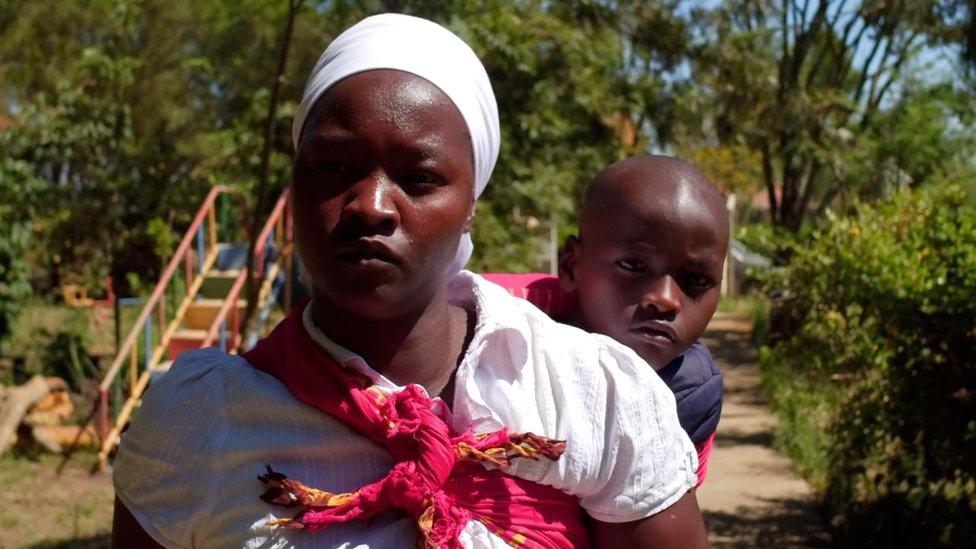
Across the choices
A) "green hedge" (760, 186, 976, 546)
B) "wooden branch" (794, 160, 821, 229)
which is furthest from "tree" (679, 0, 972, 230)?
"green hedge" (760, 186, 976, 546)

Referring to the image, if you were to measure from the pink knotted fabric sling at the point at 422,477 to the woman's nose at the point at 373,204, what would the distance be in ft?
0.64

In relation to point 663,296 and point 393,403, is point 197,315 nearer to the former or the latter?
point 663,296

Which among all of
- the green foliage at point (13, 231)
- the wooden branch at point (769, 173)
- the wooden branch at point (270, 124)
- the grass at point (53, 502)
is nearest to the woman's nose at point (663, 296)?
the wooden branch at point (270, 124)

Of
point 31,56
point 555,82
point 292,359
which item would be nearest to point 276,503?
point 292,359

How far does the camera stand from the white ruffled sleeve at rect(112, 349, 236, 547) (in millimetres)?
1438

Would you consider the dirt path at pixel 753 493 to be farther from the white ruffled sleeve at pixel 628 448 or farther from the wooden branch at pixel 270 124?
the white ruffled sleeve at pixel 628 448

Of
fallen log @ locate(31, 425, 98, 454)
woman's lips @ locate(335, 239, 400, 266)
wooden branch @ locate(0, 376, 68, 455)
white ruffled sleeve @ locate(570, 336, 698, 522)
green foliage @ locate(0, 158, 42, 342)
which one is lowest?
fallen log @ locate(31, 425, 98, 454)

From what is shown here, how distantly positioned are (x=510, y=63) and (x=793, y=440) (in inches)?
181

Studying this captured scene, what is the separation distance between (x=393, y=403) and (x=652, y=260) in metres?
0.64

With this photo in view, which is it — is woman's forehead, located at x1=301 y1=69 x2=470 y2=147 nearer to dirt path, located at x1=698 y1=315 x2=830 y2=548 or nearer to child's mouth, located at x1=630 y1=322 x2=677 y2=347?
child's mouth, located at x1=630 y1=322 x2=677 y2=347

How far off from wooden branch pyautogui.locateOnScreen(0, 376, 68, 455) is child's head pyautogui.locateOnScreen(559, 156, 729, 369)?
25.6 ft

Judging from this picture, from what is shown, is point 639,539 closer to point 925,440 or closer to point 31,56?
point 925,440

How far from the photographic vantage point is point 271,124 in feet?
20.6

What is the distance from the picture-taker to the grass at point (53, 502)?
691cm
